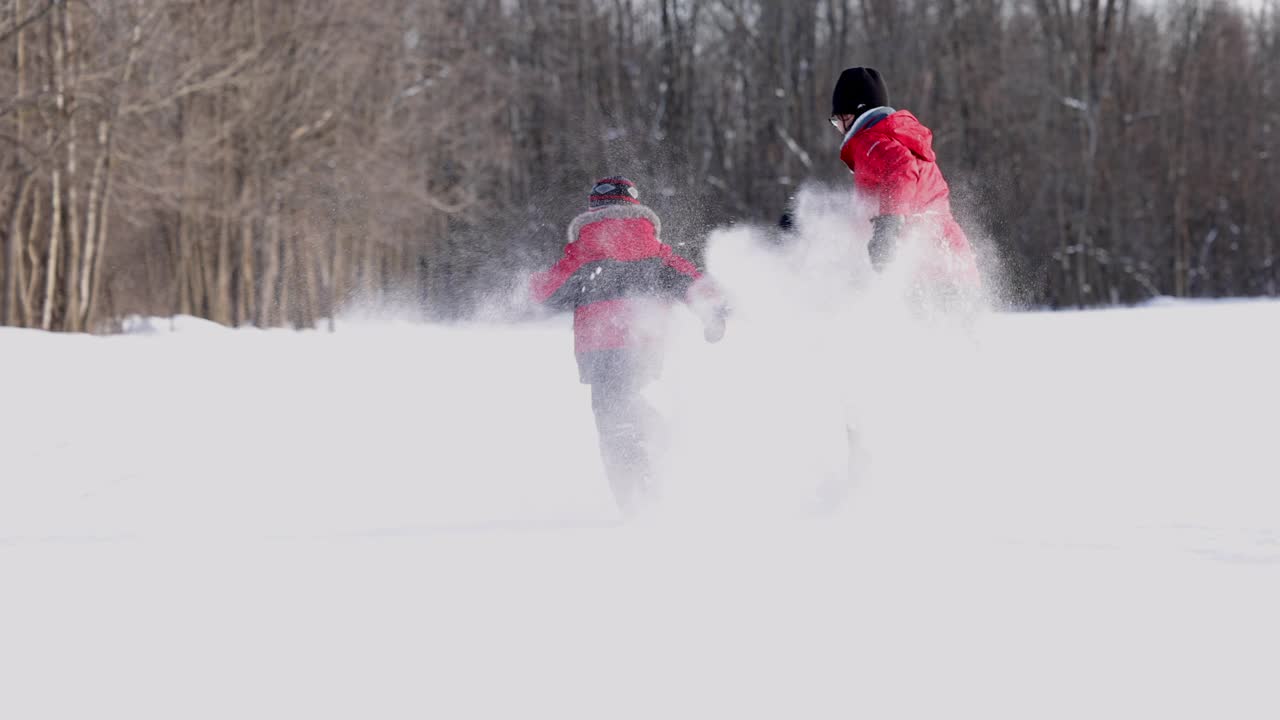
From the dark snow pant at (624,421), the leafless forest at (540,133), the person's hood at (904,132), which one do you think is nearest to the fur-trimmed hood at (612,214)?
the dark snow pant at (624,421)

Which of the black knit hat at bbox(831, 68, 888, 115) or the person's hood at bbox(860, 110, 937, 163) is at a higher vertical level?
the black knit hat at bbox(831, 68, 888, 115)

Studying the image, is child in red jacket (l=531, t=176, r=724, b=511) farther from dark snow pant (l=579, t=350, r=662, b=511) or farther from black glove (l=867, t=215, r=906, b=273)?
black glove (l=867, t=215, r=906, b=273)

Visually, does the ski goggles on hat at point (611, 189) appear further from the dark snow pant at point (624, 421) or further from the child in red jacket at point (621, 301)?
the dark snow pant at point (624, 421)

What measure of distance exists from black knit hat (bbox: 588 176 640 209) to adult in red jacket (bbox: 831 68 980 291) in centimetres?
100

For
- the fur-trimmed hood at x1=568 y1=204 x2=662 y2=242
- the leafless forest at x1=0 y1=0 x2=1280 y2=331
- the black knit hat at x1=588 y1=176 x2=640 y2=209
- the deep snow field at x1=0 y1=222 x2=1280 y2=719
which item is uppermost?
the leafless forest at x1=0 y1=0 x2=1280 y2=331

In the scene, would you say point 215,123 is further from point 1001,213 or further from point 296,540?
point 1001,213

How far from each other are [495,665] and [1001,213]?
29484 millimetres

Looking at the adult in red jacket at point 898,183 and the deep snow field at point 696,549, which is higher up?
the adult in red jacket at point 898,183

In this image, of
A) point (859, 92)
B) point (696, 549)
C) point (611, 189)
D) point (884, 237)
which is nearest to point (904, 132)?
point (859, 92)

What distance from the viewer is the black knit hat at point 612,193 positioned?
17.6 feet

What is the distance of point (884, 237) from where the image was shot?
493 cm

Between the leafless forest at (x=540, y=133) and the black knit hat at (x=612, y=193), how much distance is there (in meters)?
11.2

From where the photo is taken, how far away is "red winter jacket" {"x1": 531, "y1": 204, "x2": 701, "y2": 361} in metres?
5.28

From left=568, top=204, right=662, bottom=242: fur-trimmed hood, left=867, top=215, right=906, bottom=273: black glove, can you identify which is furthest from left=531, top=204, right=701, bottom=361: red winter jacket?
left=867, top=215, right=906, bottom=273: black glove
